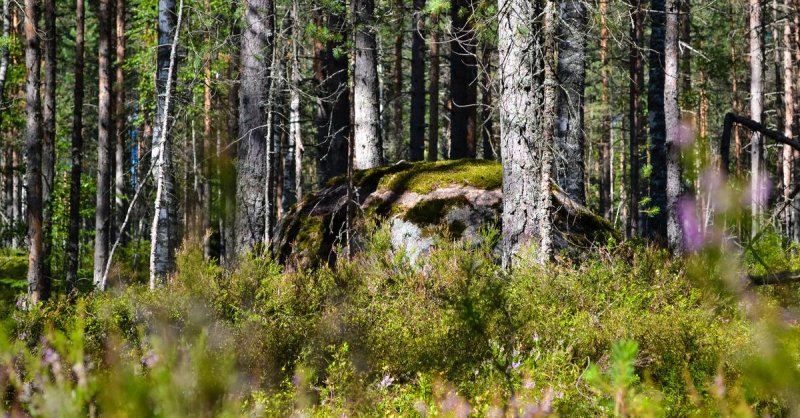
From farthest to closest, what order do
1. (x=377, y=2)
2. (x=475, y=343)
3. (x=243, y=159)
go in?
1. (x=377, y=2)
2. (x=243, y=159)
3. (x=475, y=343)

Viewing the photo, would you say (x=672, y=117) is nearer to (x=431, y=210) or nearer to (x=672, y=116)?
(x=672, y=116)

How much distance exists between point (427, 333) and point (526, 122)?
2.63m

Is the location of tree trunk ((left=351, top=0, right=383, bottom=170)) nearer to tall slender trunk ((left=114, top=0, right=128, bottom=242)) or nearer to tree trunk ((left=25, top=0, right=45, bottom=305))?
tree trunk ((left=25, top=0, right=45, bottom=305))

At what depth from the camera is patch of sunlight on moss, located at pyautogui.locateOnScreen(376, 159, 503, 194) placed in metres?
Result: 8.27

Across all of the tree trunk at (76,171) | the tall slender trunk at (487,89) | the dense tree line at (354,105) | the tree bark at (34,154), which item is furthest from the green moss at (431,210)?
the tree trunk at (76,171)

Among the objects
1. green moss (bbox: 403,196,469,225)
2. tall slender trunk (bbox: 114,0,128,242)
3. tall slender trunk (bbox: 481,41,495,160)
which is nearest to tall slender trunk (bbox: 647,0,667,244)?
tall slender trunk (bbox: 481,41,495,160)

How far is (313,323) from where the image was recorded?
4996mm

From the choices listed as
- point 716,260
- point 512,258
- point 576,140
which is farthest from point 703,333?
point 576,140

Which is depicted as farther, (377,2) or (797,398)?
(377,2)

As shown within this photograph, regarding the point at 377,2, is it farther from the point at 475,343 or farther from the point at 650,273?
the point at 475,343

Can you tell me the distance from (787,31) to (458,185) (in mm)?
18008

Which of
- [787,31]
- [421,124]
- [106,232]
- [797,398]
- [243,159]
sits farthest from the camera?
[787,31]

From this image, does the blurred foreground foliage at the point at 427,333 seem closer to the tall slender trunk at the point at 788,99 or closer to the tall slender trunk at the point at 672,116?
the tall slender trunk at the point at 672,116

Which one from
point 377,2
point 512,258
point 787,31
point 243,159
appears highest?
point 787,31
